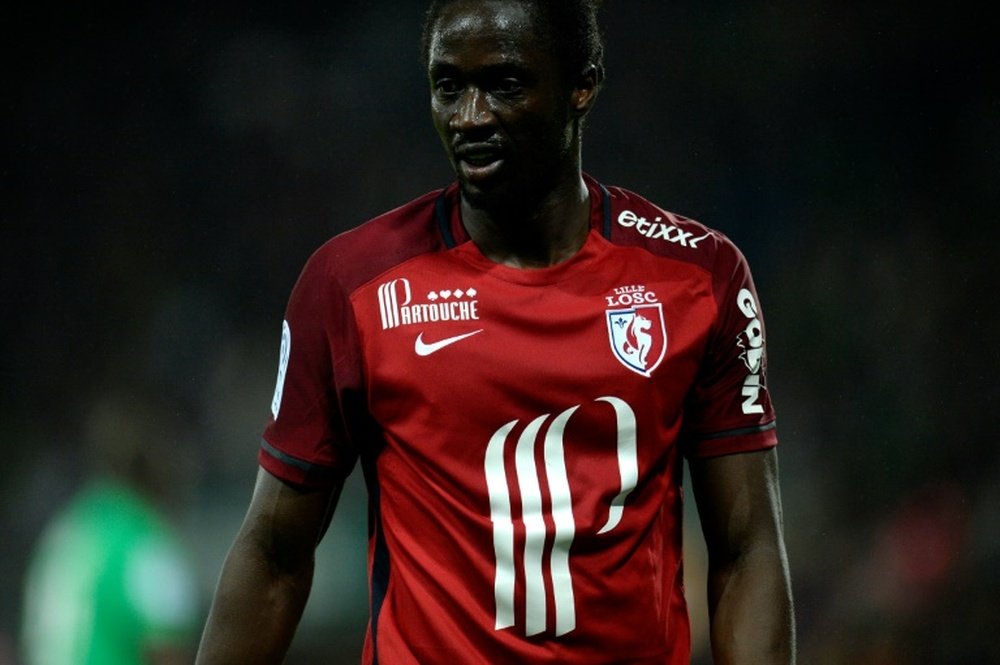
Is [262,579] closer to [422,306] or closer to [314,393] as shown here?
[314,393]

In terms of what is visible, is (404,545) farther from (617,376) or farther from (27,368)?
(27,368)

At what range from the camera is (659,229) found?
2.05 m

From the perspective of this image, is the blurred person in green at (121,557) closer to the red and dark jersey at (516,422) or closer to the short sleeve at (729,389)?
the red and dark jersey at (516,422)

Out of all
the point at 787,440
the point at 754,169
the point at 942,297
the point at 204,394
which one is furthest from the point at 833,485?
the point at 204,394

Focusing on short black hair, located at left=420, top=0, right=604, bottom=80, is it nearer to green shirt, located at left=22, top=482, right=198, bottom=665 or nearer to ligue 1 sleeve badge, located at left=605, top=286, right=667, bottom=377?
ligue 1 sleeve badge, located at left=605, top=286, right=667, bottom=377

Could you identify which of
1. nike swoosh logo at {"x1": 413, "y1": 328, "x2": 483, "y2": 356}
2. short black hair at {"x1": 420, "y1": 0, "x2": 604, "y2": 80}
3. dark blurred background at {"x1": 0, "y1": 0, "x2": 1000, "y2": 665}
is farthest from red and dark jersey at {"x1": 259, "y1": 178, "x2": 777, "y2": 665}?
dark blurred background at {"x1": 0, "y1": 0, "x2": 1000, "y2": 665}

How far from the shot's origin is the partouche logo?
1.92 metres

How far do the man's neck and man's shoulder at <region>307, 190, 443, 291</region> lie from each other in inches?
2.8

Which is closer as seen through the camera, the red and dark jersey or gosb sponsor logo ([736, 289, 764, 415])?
the red and dark jersey

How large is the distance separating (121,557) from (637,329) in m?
3.28

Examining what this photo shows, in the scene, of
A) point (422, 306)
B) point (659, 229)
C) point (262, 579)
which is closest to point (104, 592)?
point (262, 579)

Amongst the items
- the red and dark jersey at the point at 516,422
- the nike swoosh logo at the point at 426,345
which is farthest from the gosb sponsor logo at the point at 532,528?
the nike swoosh logo at the point at 426,345

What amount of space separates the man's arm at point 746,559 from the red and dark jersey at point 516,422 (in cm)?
4

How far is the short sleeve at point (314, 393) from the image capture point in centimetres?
193
